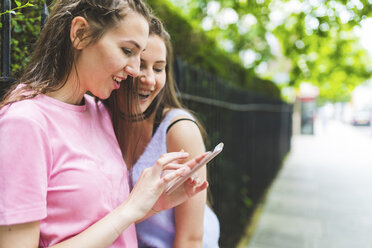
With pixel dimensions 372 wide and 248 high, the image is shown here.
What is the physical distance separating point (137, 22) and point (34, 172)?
59 centimetres

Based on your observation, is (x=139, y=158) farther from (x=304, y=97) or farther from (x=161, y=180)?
(x=304, y=97)

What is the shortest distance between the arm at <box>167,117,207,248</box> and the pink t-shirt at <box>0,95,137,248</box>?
0.94 ft

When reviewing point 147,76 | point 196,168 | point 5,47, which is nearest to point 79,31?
point 5,47

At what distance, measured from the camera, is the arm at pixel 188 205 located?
1519mm

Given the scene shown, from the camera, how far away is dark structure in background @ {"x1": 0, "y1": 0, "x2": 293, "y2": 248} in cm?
263

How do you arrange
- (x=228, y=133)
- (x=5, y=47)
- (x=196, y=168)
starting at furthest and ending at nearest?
(x=228, y=133), (x=5, y=47), (x=196, y=168)

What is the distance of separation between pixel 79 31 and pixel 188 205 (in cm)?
85

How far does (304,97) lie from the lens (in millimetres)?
23672

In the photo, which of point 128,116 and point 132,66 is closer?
point 132,66

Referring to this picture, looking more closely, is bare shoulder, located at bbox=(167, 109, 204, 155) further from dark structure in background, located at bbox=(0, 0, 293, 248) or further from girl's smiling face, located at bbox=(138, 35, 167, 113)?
dark structure in background, located at bbox=(0, 0, 293, 248)

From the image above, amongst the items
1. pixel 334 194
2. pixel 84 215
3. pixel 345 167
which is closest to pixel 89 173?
pixel 84 215

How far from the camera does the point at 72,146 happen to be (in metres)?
1.10

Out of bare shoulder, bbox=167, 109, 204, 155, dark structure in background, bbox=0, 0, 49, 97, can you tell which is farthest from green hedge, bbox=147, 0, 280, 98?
dark structure in background, bbox=0, 0, 49, 97

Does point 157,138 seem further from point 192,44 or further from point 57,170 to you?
point 192,44
